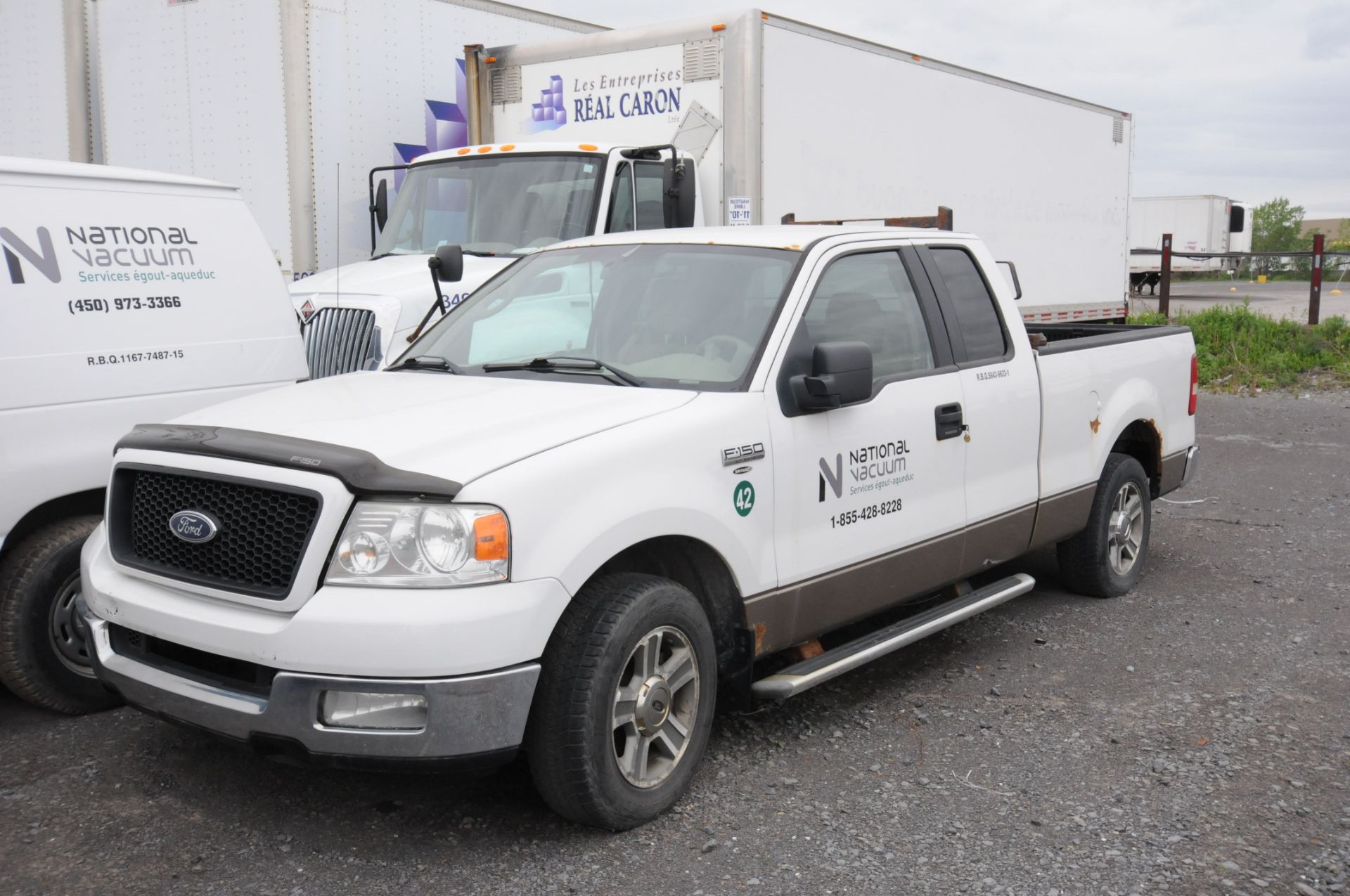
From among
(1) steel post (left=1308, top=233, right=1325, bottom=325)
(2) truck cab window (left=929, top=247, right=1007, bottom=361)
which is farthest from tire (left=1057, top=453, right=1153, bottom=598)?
(1) steel post (left=1308, top=233, right=1325, bottom=325)

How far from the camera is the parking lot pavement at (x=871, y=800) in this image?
3705 mm

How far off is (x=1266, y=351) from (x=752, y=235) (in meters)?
13.9

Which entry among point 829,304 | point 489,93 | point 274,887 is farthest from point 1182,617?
point 489,93

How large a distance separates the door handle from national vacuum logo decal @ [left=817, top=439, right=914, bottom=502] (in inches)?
9.1

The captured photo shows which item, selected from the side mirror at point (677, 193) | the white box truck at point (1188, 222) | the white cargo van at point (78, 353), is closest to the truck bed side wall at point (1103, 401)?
the side mirror at point (677, 193)

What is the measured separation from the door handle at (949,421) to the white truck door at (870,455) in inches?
0.8

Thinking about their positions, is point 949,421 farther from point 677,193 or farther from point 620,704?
point 677,193

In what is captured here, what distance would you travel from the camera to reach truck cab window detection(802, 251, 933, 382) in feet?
15.9

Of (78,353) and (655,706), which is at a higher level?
(78,353)

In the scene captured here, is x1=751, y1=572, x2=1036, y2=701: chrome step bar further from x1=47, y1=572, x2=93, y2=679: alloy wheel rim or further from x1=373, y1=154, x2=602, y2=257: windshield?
x1=373, y1=154, x2=602, y2=257: windshield

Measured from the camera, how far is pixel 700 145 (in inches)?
387

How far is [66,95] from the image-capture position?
36.3 ft

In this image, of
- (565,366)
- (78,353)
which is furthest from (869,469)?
(78,353)

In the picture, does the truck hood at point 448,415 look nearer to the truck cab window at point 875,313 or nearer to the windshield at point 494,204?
the truck cab window at point 875,313
